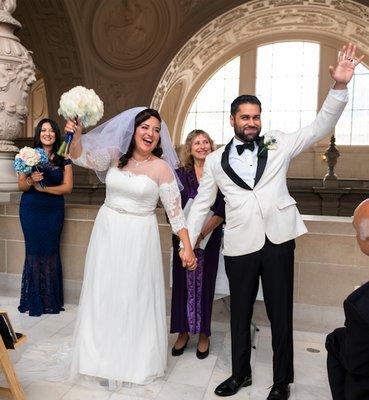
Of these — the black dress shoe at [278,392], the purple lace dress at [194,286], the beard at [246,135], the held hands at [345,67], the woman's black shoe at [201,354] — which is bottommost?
the woman's black shoe at [201,354]

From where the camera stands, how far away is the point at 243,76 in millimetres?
15883

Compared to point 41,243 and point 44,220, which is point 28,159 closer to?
point 44,220

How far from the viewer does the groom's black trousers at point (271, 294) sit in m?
2.83

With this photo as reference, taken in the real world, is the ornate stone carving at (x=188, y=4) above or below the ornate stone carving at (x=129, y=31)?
above

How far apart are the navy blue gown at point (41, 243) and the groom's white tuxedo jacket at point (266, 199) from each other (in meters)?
2.11

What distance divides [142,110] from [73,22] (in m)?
8.51

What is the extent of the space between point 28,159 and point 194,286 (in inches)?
70.3

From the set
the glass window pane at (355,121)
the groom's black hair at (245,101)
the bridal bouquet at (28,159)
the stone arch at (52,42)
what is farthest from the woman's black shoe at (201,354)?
the glass window pane at (355,121)

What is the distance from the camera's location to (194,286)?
142 inches

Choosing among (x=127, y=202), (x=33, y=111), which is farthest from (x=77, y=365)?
(x=33, y=111)

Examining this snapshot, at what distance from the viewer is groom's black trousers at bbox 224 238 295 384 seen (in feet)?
9.28

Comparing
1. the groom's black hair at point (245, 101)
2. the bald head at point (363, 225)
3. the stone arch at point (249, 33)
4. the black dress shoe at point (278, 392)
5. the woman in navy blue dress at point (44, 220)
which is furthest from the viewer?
the stone arch at point (249, 33)

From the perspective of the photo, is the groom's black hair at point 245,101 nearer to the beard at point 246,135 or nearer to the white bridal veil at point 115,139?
the beard at point 246,135

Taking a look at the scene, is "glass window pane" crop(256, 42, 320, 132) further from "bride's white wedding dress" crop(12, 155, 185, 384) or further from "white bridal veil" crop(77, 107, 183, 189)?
"bride's white wedding dress" crop(12, 155, 185, 384)
